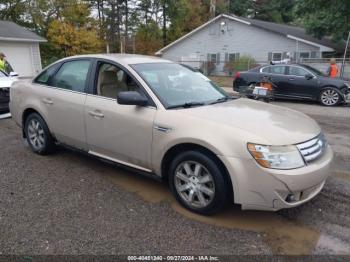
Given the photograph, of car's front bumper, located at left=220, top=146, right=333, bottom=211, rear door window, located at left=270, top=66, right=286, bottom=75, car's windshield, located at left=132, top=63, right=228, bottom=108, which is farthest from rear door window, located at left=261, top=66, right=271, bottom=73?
car's front bumper, located at left=220, top=146, right=333, bottom=211

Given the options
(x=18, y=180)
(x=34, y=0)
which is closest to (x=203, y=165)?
(x=18, y=180)

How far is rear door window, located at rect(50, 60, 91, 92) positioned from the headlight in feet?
8.43

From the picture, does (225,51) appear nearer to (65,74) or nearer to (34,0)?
(34,0)

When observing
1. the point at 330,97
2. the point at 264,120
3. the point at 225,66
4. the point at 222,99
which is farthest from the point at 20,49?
the point at 264,120

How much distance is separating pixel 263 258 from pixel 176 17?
137 feet

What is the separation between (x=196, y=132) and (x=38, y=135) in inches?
122

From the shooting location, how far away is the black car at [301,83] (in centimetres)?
1182

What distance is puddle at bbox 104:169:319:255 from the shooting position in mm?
→ 3107

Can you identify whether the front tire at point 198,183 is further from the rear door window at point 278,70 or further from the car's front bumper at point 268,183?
the rear door window at point 278,70

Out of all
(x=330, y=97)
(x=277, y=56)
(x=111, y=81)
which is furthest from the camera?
(x=277, y=56)

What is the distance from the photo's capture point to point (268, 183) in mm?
3107

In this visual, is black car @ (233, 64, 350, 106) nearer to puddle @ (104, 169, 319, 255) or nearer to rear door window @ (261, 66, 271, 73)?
rear door window @ (261, 66, 271, 73)

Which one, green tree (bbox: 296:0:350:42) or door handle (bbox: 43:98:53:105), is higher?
green tree (bbox: 296:0:350:42)

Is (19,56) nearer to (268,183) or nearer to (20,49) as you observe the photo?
(20,49)
